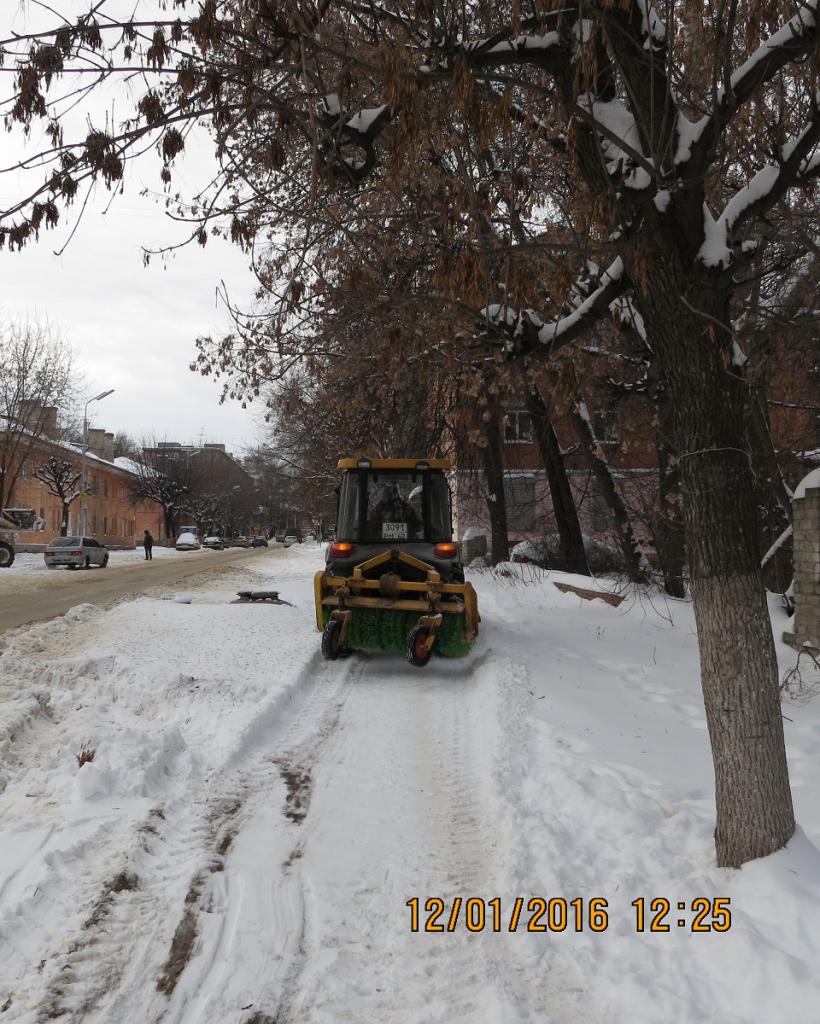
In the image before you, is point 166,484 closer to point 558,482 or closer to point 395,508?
point 558,482

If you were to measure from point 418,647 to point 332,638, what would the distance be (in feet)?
3.82

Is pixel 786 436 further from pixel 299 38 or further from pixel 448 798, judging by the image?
pixel 299 38

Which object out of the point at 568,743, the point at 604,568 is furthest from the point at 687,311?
the point at 604,568

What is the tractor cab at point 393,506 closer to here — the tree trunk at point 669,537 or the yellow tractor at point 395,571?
the yellow tractor at point 395,571

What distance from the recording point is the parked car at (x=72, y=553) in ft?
94.8

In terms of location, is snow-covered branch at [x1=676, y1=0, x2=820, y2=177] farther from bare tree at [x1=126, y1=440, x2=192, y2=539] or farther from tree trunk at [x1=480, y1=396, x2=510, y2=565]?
bare tree at [x1=126, y1=440, x2=192, y2=539]

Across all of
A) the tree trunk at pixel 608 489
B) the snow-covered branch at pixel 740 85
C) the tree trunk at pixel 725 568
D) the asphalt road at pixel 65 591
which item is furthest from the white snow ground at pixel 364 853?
the tree trunk at pixel 608 489

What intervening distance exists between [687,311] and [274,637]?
26.9ft

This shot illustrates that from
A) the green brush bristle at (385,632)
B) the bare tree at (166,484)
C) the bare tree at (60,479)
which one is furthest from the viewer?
the bare tree at (166,484)

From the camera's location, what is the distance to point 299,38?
3.40m

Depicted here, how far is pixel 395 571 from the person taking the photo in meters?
9.16

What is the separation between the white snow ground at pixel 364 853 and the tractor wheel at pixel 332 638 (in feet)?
3.65

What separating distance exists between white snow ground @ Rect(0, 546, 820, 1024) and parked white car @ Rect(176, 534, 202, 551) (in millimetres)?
55178
